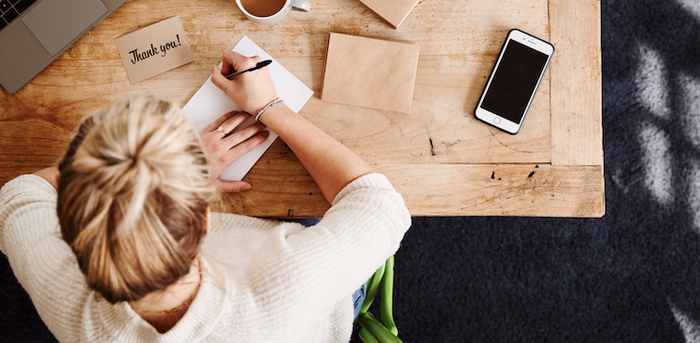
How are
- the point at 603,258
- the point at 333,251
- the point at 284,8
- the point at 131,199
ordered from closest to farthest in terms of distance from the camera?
1. the point at 131,199
2. the point at 333,251
3. the point at 284,8
4. the point at 603,258

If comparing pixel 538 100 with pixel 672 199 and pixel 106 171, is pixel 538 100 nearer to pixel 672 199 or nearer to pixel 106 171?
pixel 106 171

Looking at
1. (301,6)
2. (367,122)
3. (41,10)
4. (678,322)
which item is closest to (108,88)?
(41,10)

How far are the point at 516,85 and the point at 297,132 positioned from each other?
0.43 meters

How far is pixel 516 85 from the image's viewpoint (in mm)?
771

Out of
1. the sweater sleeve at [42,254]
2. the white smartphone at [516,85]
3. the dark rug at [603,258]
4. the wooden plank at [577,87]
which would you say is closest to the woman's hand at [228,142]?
the sweater sleeve at [42,254]

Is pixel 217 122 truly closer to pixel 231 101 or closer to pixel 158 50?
pixel 231 101

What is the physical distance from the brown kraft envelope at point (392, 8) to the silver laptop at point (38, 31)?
1.62ft

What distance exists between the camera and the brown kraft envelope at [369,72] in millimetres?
764

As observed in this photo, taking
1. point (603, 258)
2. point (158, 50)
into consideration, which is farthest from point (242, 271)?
point (603, 258)

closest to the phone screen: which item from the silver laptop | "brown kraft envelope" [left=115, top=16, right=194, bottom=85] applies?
"brown kraft envelope" [left=115, top=16, right=194, bottom=85]

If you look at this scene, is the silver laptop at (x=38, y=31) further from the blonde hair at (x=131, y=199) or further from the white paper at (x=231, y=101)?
the blonde hair at (x=131, y=199)

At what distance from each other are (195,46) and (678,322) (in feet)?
5.74

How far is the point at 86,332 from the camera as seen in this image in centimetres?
57

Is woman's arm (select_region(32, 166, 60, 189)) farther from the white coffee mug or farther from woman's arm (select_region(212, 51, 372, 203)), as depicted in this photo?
the white coffee mug
